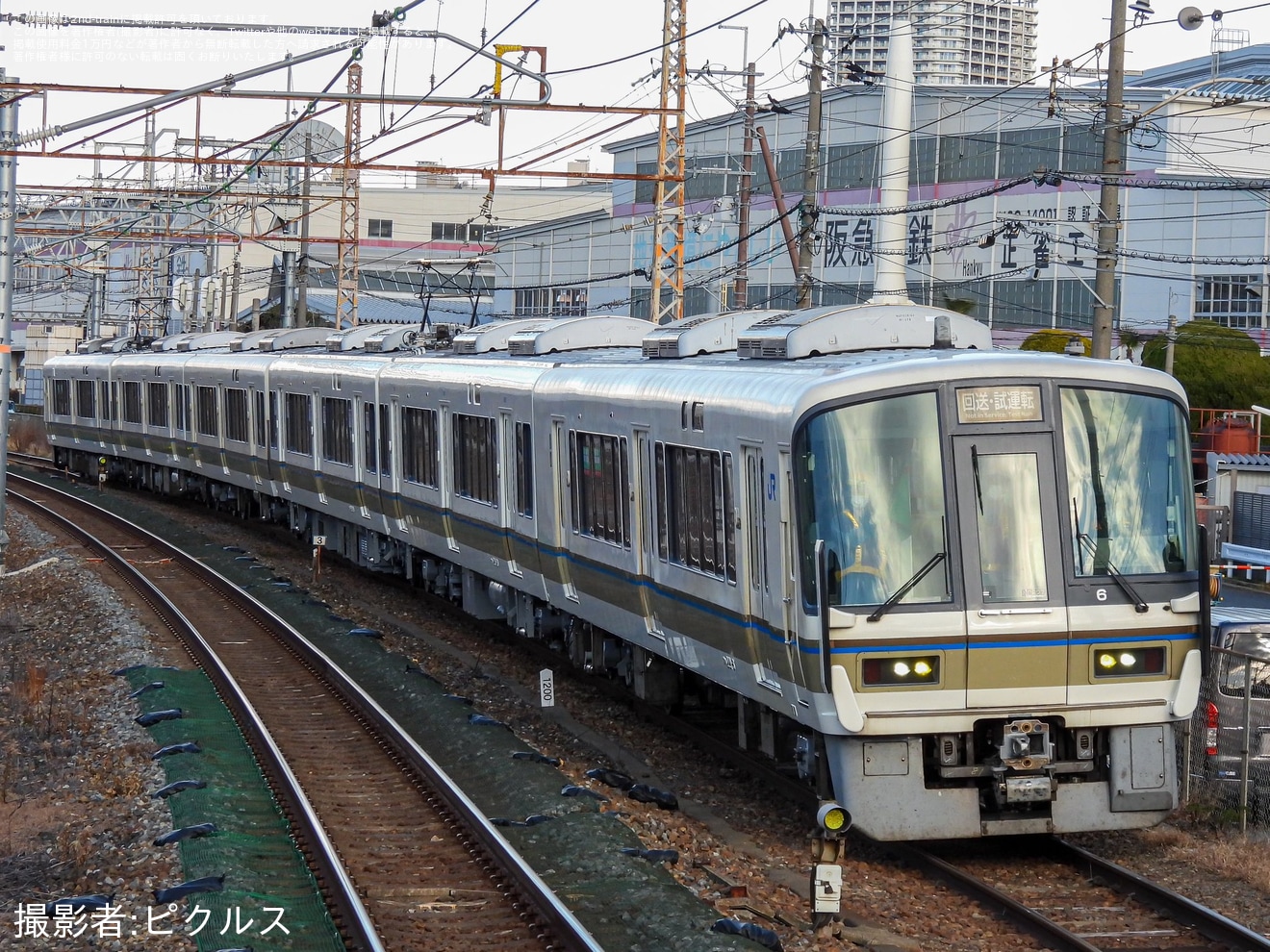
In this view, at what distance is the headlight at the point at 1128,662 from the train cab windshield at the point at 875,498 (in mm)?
857

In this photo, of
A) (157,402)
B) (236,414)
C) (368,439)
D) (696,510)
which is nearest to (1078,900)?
(696,510)

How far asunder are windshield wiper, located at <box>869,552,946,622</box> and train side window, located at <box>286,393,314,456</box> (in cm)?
1623

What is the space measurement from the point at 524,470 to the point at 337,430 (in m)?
7.92

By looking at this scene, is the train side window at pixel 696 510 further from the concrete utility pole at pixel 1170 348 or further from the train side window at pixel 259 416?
the concrete utility pole at pixel 1170 348

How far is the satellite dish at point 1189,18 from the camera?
1634 centimetres

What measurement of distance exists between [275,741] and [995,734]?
228 inches

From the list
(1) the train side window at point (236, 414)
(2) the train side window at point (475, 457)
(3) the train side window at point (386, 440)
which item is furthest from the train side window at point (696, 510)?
(1) the train side window at point (236, 414)

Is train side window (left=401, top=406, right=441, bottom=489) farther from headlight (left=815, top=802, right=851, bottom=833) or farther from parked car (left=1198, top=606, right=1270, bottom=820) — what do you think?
headlight (left=815, top=802, right=851, bottom=833)

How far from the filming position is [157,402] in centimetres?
3306

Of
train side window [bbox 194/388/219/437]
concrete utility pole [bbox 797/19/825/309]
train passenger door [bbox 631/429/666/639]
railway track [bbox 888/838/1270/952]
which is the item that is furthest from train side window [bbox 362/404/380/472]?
railway track [bbox 888/838/1270/952]

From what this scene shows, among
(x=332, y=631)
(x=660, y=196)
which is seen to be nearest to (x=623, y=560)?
(x=332, y=631)

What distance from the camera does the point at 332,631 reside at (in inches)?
695

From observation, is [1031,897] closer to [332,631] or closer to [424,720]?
[424,720]

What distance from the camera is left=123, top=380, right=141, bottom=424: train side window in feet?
113
